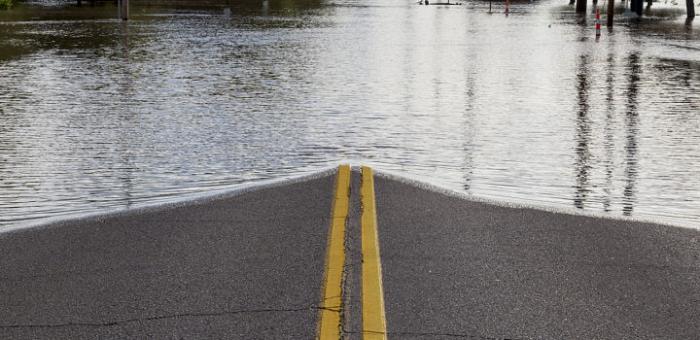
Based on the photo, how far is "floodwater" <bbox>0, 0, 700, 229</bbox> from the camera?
1105 cm

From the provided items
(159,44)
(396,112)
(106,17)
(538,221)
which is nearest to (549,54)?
(159,44)

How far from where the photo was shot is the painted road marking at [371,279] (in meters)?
5.68

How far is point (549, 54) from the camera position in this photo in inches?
1372

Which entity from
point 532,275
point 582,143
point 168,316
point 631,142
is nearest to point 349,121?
point 582,143

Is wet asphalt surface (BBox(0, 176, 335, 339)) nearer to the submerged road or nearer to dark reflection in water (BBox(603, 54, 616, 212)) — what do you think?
the submerged road

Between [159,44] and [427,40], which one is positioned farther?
[427,40]

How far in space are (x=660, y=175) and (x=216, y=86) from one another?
1268 centimetres

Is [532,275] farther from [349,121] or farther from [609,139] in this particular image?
[349,121]

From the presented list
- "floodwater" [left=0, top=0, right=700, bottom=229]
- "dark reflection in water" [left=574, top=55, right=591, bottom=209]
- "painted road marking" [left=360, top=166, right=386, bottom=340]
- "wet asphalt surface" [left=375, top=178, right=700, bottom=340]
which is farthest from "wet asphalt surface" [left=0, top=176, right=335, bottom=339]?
"dark reflection in water" [left=574, top=55, right=591, bottom=209]

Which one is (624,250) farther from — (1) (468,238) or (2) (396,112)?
(2) (396,112)

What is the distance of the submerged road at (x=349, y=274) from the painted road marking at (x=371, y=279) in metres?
0.02

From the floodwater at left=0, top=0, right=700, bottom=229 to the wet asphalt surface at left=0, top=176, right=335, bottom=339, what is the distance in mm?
1427

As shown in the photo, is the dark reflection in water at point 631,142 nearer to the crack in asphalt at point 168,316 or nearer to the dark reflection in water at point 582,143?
the dark reflection in water at point 582,143

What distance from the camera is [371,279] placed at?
664 centimetres
